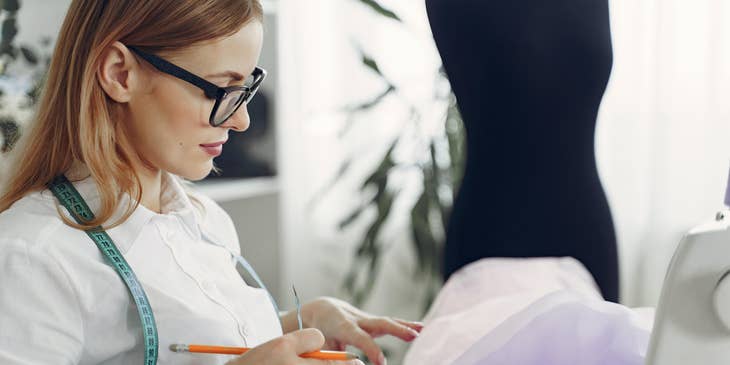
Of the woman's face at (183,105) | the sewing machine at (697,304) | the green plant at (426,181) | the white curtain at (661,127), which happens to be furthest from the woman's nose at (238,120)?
the white curtain at (661,127)

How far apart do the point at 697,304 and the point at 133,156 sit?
0.62 m

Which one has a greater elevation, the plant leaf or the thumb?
the plant leaf

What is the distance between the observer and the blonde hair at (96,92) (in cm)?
83

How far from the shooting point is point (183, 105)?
2.81 feet

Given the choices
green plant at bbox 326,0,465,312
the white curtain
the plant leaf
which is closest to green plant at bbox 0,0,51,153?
the plant leaf

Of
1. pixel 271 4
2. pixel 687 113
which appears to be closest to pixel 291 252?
pixel 271 4

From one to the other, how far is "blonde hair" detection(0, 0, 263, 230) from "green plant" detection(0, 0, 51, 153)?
484 millimetres

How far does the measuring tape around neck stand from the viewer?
2.60ft

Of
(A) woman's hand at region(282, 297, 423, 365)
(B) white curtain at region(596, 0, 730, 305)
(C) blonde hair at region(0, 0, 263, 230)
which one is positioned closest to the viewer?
(C) blonde hair at region(0, 0, 263, 230)

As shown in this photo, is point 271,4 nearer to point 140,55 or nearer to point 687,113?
point 687,113

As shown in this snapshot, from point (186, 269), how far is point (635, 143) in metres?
1.57

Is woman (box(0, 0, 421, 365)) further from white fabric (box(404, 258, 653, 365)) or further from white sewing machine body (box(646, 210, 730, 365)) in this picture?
white sewing machine body (box(646, 210, 730, 365))

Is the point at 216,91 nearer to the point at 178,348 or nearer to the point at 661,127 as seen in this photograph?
the point at 178,348

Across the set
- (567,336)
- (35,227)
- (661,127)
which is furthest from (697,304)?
(661,127)
